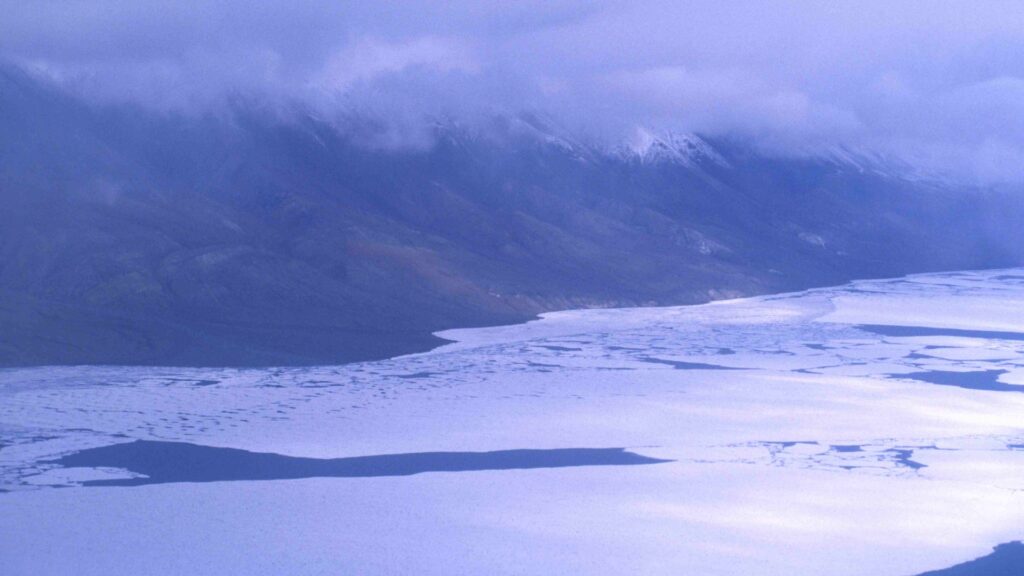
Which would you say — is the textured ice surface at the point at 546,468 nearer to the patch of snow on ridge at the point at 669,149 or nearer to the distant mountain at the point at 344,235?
A: the distant mountain at the point at 344,235

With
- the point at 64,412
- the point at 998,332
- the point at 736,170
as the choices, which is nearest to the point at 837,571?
the point at 64,412

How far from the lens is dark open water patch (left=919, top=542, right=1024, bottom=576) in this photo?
22.7 metres

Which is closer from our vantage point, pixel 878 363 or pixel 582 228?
pixel 878 363

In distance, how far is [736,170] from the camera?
158 m

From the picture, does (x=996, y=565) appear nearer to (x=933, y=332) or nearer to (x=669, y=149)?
(x=933, y=332)

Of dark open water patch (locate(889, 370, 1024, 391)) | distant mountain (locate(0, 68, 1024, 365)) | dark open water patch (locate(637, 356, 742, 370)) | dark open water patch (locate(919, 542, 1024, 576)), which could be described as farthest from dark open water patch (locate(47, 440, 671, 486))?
dark open water patch (locate(889, 370, 1024, 391))

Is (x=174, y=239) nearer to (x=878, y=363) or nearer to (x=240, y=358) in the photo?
(x=240, y=358)

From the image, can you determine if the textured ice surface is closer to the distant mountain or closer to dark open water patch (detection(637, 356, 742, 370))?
dark open water patch (detection(637, 356, 742, 370))

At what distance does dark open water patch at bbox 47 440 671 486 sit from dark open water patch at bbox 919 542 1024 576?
9.24 m

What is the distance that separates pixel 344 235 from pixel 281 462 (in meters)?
52.2

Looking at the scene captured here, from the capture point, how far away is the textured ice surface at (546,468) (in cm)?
2306

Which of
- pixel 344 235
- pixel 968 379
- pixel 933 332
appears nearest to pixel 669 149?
pixel 344 235

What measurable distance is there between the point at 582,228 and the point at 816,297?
1025 inches

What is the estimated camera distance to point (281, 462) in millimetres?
30484
